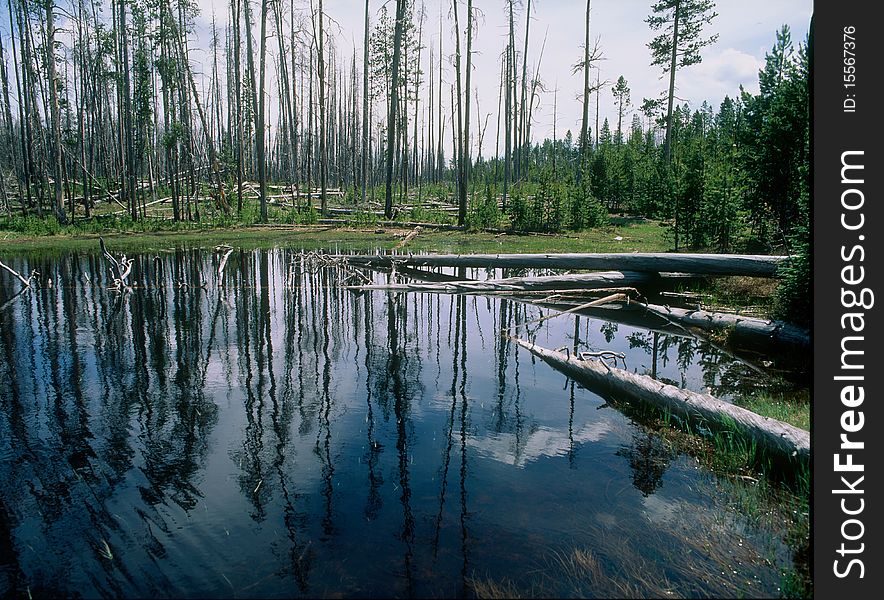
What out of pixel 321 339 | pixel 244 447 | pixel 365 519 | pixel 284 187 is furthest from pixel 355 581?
pixel 284 187

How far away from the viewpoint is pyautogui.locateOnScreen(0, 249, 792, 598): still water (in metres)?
3.82

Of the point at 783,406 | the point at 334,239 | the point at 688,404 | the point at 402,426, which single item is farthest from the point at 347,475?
the point at 334,239

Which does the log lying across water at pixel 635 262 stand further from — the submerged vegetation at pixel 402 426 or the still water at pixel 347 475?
the still water at pixel 347 475

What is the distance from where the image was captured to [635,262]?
1373cm

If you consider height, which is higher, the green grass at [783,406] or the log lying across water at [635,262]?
the log lying across water at [635,262]

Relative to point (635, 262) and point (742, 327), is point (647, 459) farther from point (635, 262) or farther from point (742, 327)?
point (635, 262)

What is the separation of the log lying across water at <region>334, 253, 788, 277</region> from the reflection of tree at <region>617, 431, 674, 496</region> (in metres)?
5.59

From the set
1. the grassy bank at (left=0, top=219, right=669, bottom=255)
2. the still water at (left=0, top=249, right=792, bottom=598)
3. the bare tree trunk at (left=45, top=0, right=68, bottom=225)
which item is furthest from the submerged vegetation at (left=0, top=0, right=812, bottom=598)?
the bare tree trunk at (left=45, top=0, right=68, bottom=225)

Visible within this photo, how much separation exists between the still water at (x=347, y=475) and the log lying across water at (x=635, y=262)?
3.12 m

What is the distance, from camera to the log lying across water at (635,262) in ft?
39.3

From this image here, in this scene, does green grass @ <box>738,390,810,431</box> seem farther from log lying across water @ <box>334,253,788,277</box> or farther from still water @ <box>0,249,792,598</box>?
log lying across water @ <box>334,253,788,277</box>

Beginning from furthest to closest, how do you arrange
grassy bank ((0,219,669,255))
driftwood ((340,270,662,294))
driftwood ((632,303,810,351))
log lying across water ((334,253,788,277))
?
grassy bank ((0,219,669,255)), driftwood ((340,270,662,294)), log lying across water ((334,253,788,277)), driftwood ((632,303,810,351))

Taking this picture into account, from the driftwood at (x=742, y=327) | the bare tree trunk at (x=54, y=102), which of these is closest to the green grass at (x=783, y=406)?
the driftwood at (x=742, y=327)

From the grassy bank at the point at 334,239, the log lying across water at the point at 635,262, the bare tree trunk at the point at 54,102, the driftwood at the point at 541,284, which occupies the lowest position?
the driftwood at the point at 541,284
